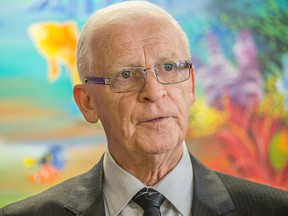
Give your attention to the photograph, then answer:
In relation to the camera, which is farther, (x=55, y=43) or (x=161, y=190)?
(x=55, y=43)

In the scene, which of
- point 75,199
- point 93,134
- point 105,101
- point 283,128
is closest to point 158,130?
point 105,101

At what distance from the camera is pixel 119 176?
1920mm

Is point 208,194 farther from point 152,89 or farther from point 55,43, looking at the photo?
→ point 55,43

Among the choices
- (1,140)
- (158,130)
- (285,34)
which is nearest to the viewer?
(158,130)

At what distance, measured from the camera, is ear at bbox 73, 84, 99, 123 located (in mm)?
1994

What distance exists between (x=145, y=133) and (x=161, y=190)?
16 centimetres

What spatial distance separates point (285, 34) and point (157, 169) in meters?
1.62

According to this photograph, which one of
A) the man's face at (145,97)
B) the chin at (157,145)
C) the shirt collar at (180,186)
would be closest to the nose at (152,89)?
the man's face at (145,97)

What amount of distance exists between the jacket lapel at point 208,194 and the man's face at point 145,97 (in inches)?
4.9

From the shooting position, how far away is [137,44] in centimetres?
185

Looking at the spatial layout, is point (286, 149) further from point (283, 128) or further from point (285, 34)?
point (285, 34)

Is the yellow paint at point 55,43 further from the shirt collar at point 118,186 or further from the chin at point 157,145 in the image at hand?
the chin at point 157,145

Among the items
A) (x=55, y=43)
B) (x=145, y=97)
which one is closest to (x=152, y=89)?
(x=145, y=97)

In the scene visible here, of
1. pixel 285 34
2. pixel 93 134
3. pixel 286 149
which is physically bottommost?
pixel 286 149
